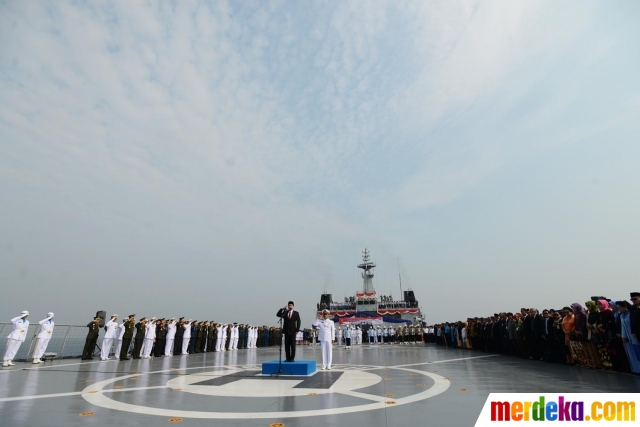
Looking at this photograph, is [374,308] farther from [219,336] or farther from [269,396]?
[269,396]

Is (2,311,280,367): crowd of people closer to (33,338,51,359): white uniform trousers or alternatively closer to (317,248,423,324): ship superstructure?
(33,338,51,359): white uniform trousers

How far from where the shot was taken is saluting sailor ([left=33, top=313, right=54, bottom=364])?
1306cm

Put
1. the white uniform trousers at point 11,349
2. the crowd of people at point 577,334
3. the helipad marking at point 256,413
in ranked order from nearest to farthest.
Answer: the helipad marking at point 256,413 → the crowd of people at point 577,334 → the white uniform trousers at point 11,349

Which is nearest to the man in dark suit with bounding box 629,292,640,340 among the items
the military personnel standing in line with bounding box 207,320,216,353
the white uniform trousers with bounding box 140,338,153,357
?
the white uniform trousers with bounding box 140,338,153,357

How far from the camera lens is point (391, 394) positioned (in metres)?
6.53

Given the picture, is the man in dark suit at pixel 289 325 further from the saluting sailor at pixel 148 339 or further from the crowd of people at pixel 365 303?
the crowd of people at pixel 365 303

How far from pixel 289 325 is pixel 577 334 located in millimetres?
8940

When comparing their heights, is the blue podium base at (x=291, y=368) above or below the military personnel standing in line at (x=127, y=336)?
below

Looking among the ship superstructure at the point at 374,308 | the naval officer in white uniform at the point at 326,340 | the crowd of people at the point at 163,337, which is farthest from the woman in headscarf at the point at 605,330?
the ship superstructure at the point at 374,308

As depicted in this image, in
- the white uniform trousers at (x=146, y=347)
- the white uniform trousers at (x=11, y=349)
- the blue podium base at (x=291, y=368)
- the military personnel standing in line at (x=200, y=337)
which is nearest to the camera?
the blue podium base at (x=291, y=368)

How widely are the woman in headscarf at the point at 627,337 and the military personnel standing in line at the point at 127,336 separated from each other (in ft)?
56.1

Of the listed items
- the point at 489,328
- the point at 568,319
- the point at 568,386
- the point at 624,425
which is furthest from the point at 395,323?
the point at 624,425

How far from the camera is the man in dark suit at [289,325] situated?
1010cm

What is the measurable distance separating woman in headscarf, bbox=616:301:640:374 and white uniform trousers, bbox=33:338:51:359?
1818 cm
